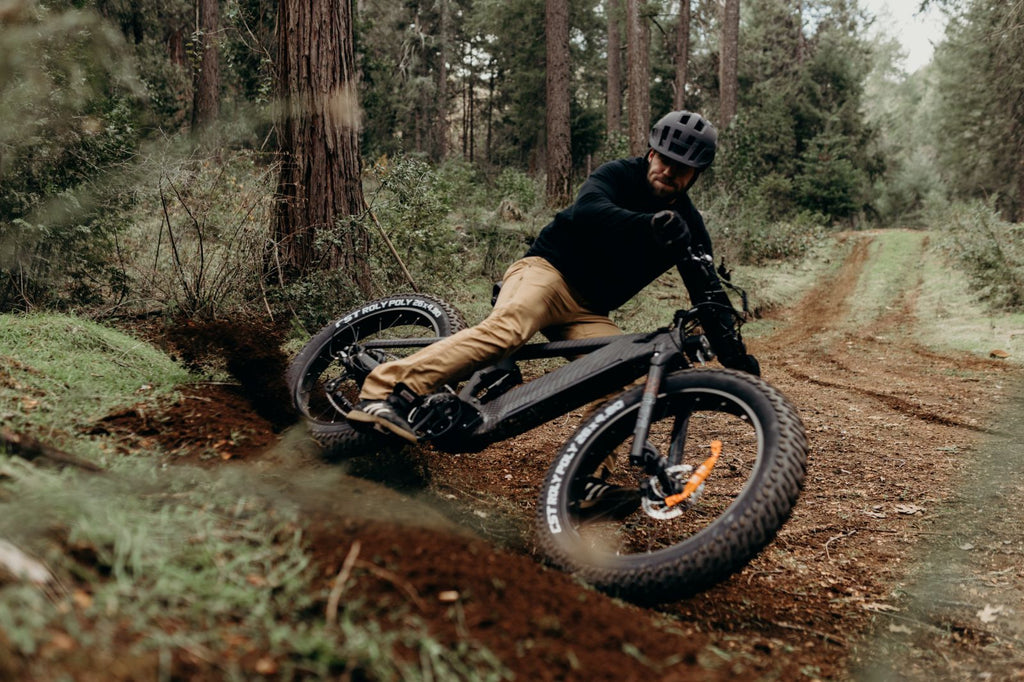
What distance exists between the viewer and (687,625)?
267 centimetres

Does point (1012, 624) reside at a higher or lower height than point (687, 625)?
lower

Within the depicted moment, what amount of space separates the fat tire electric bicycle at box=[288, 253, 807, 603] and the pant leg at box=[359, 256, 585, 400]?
14 cm

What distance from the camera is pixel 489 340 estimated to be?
3.70m

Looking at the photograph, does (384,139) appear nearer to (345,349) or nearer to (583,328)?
(345,349)

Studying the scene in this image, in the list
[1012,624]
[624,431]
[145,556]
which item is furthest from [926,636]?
[145,556]

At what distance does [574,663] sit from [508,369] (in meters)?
2.17

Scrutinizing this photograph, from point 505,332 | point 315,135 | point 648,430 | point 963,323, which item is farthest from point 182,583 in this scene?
point 963,323

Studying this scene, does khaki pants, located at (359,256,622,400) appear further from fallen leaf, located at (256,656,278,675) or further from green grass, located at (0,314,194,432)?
fallen leaf, located at (256,656,278,675)

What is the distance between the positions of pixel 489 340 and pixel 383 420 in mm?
707

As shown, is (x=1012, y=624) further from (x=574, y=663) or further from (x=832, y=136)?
(x=832, y=136)

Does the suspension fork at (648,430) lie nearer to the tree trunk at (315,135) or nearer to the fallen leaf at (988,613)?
the fallen leaf at (988,613)

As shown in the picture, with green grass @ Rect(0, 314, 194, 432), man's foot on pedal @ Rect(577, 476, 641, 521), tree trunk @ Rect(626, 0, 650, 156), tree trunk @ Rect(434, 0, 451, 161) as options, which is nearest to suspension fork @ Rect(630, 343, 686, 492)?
man's foot on pedal @ Rect(577, 476, 641, 521)

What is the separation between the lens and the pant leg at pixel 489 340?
3.63 m

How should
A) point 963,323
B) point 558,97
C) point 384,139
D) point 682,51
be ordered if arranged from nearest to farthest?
point 963,323, point 558,97, point 682,51, point 384,139
